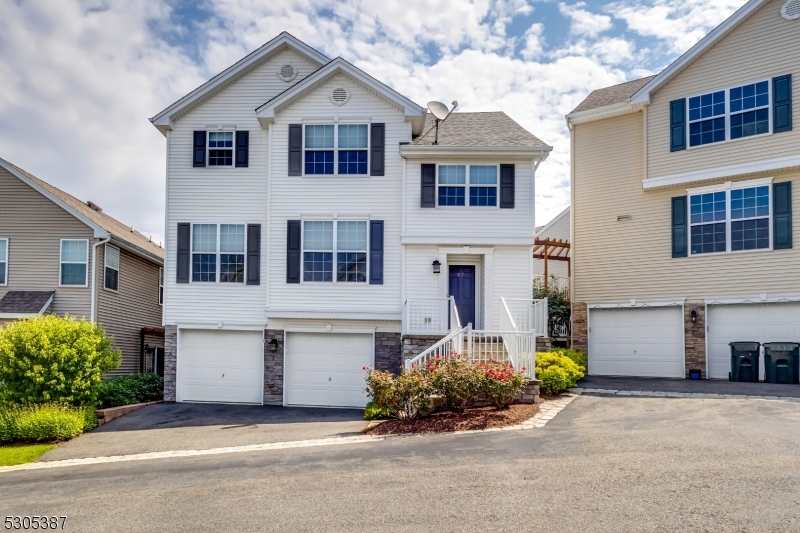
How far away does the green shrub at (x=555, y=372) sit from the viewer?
1382 cm

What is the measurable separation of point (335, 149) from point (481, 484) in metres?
11.6

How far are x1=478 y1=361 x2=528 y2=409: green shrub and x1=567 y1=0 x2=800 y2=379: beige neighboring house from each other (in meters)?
7.66

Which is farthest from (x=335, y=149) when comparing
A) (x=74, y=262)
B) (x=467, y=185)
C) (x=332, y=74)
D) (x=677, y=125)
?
(x=677, y=125)

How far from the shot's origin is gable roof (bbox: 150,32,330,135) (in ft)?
57.3

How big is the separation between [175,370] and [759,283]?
15974mm

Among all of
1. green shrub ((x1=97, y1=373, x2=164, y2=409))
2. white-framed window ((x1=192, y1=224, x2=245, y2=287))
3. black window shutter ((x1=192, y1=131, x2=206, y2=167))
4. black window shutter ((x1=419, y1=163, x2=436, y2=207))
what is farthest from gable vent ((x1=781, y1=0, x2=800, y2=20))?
A: green shrub ((x1=97, y1=373, x2=164, y2=409))

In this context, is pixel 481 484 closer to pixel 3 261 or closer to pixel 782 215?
pixel 782 215

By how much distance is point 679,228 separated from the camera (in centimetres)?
1762

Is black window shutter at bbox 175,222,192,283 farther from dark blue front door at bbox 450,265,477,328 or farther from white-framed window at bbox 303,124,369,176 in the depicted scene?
dark blue front door at bbox 450,265,477,328

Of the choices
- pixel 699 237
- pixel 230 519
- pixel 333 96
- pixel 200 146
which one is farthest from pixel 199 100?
pixel 699 237

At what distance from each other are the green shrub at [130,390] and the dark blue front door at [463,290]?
8.94 m

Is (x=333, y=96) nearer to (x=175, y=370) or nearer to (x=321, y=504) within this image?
(x=175, y=370)

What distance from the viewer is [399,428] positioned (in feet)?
37.1

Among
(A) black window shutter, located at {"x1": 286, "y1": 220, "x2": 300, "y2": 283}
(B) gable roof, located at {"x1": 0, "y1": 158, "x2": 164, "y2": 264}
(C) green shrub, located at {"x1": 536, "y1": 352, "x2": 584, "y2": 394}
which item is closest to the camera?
(C) green shrub, located at {"x1": 536, "y1": 352, "x2": 584, "y2": 394}
